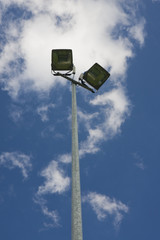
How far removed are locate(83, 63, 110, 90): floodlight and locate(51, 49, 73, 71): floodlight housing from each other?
0.72 metres

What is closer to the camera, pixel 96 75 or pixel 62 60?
pixel 62 60

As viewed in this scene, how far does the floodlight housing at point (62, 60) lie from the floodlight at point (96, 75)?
722 mm

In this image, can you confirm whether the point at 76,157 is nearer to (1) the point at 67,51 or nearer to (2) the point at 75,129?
(2) the point at 75,129

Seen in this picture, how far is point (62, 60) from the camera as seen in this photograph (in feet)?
37.2

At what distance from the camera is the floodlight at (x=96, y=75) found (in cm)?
1147

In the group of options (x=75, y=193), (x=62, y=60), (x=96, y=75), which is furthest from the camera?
(x=96, y=75)

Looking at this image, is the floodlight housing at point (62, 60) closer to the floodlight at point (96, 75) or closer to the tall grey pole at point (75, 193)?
the floodlight at point (96, 75)

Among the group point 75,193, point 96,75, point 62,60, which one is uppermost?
point 62,60

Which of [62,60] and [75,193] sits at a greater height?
[62,60]

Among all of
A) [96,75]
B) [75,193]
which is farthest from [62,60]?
[75,193]

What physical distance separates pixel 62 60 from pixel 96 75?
1444 mm

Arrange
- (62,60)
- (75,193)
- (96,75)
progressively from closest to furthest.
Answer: (75,193)
(62,60)
(96,75)

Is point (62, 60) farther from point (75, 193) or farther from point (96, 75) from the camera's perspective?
point (75, 193)

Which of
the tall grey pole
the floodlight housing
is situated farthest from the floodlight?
the tall grey pole
